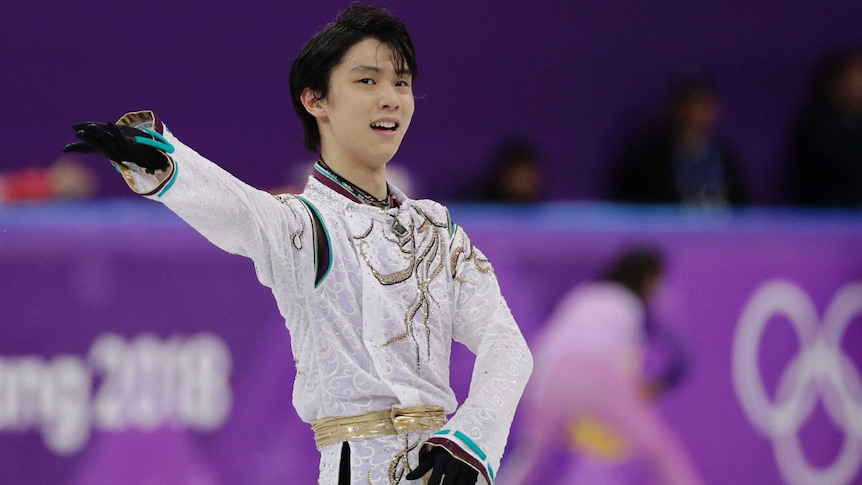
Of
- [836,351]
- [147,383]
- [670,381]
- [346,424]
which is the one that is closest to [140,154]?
A: [346,424]

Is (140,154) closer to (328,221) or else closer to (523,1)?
(328,221)

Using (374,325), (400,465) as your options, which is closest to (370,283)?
(374,325)

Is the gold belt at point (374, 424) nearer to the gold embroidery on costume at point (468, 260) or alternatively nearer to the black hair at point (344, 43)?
the gold embroidery on costume at point (468, 260)

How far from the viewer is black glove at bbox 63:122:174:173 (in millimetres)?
2688

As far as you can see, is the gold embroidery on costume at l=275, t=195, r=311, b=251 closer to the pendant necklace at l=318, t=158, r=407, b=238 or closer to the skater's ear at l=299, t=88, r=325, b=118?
the pendant necklace at l=318, t=158, r=407, b=238

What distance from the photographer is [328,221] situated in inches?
128

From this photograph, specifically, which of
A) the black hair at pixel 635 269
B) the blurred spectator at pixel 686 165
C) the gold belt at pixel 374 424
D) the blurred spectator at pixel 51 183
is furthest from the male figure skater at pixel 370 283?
the blurred spectator at pixel 686 165

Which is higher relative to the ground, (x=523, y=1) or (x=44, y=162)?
(x=523, y=1)

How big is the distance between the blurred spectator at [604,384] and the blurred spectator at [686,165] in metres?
1.25

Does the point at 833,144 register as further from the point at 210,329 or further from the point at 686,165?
the point at 210,329

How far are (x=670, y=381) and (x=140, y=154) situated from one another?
4527 millimetres

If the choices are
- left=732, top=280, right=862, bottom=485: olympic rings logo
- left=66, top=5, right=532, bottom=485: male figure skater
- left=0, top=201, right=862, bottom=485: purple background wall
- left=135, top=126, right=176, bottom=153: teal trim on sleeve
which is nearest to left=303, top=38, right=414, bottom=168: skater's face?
left=66, top=5, right=532, bottom=485: male figure skater

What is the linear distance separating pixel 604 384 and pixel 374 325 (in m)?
3.63

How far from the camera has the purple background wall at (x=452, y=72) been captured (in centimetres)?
814
